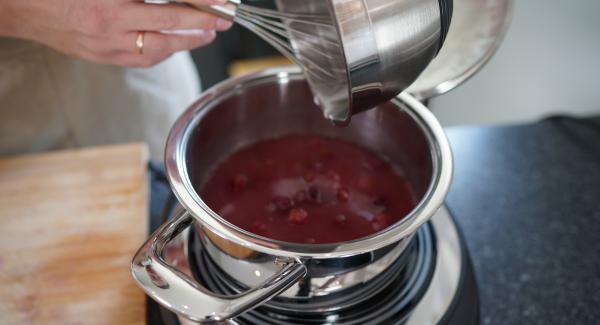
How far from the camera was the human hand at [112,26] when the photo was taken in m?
0.62

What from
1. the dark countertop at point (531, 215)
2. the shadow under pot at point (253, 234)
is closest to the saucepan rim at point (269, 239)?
the shadow under pot at point (253, 234)

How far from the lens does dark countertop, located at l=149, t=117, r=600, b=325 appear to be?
28.4 inches

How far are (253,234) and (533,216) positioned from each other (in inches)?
20.9

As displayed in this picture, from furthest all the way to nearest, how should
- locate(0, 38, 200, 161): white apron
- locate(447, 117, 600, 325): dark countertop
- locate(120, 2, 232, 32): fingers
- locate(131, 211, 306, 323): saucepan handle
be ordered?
locate(0, 38, 200, 161): white apron < locate(447, 117, 600, 325): dark countertop < locate(120, 2, 232, 32): fingers < locate(131, 211, 306, 323): saucepan handle

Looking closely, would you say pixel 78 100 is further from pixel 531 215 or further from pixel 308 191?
pixel 531 215

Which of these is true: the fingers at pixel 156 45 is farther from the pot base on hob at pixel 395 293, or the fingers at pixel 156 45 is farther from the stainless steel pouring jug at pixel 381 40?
the pot base on hob at pixel 395 293

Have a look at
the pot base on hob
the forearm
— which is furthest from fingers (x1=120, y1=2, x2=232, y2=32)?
the pot base on hob

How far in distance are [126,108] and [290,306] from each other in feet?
1.95

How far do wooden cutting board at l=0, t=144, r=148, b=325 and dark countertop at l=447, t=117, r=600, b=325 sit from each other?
0.48 meters

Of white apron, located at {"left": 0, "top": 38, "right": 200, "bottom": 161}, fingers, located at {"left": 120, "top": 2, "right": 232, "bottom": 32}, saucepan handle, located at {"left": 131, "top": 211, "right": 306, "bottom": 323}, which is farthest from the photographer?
white apron, located at {"left": 0, "top": 38, "right": 200, "bottom": 161}

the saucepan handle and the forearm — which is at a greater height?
the forearm

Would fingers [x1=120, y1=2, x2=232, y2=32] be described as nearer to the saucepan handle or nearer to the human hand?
the human hand

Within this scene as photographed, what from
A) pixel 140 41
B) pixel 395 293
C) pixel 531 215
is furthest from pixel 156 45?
pixel 531 215

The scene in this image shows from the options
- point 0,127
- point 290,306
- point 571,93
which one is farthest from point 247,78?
point 571,93
